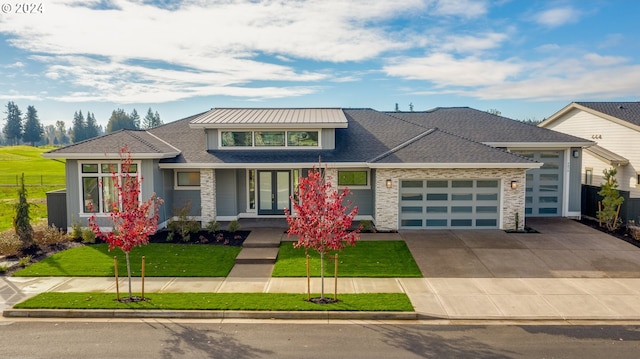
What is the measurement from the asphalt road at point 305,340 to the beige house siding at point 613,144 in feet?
49.5

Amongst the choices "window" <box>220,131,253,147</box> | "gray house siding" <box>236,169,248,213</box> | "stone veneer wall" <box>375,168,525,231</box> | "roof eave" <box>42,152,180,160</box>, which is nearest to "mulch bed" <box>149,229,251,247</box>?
"gray house siding" <box>236,169,248,213</box>

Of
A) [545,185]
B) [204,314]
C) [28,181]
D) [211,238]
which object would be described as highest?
[545,185]

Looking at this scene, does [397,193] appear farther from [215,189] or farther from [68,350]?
[68,350]

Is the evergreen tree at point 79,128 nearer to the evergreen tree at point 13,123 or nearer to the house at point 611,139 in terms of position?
the evergreen tree at point 13,123

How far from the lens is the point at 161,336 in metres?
8.89

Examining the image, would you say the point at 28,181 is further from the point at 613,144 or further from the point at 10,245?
the point at 613,144

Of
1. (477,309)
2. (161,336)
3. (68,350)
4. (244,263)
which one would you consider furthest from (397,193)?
(68,350)

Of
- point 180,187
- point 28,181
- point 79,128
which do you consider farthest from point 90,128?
point 180,187

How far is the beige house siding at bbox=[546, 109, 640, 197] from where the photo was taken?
21.5 m

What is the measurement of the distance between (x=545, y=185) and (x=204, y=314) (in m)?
17.0

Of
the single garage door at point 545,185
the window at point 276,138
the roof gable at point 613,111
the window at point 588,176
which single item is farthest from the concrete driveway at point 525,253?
the roof gable at point 613,111

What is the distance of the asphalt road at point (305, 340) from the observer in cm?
814

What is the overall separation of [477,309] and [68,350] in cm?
838

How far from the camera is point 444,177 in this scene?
1759 cm
